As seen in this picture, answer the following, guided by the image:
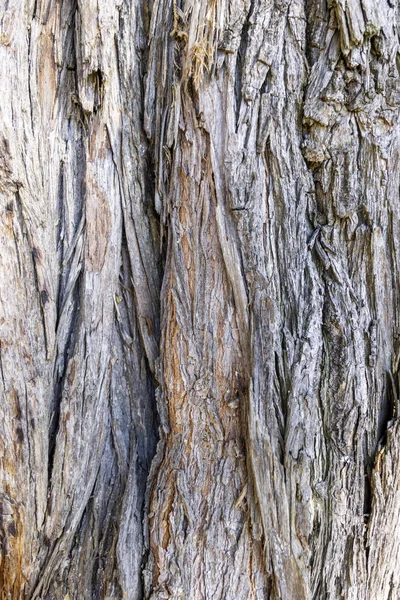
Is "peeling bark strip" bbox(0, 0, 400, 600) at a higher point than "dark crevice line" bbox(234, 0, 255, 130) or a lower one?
lower

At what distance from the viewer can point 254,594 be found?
1.44 meters

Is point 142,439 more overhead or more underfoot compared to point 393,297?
more underfoot

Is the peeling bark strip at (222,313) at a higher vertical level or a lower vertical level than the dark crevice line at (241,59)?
lower

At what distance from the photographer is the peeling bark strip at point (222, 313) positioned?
1.43 m

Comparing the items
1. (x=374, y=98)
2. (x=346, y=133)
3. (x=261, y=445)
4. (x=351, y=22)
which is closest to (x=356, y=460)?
(x=261, y=445)

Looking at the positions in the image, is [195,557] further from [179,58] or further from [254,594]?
[179,58]

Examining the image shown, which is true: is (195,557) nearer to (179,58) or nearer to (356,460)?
(356,460)

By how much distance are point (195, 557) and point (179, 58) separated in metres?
1.39

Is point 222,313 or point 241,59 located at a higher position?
point 241,59

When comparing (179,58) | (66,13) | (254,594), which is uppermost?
(66,13)

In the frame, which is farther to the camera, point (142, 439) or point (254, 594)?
point (142, 439)

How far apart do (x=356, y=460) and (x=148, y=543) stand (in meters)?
0.62

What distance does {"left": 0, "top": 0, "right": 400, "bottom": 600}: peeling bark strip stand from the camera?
4.68ft

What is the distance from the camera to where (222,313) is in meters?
1.48
